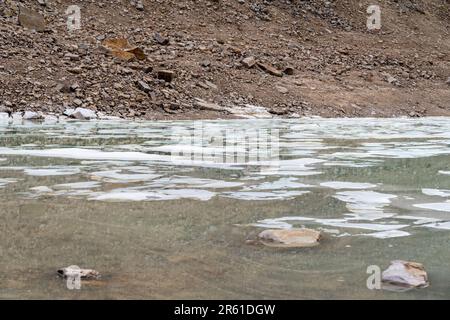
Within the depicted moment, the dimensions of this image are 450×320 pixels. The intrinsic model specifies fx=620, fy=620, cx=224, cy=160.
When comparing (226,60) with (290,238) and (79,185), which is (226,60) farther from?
(290,238)

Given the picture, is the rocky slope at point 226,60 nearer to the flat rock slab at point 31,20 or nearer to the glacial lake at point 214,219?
the flat rock slab at point 31,20

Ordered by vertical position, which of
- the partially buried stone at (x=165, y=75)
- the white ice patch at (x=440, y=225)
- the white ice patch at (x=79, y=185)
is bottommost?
the white ice patch at (x=440, y=225)

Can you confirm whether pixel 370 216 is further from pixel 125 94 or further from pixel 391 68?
pixel 391 68

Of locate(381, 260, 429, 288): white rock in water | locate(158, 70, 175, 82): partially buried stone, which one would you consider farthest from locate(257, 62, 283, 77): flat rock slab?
locate(381, 260, 429, 288): white rock in water

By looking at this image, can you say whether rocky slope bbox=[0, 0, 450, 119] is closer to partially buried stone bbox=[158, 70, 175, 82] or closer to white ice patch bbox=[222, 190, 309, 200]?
partially buried stone bbox=[158, 70, 175, 82]

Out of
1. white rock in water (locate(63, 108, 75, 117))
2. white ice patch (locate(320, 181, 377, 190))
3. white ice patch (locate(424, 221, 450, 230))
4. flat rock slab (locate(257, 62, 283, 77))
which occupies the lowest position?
white ice patch (locate(424, 221, 450, 230))

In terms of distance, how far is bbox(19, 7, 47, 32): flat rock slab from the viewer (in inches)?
771

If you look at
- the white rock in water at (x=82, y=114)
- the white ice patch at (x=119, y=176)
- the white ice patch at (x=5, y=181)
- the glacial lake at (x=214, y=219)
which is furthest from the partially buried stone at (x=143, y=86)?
the white ice patch at (x=5, y=181)

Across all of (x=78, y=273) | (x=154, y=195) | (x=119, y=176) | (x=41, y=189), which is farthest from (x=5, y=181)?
(x=78, y=273)

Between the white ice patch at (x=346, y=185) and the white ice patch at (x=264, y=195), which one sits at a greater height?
the white ice patch at (x=346, y=185)

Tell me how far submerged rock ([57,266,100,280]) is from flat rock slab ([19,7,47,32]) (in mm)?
17968

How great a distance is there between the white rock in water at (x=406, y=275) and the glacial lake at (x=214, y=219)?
2.6 inches

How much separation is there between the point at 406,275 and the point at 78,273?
1.56 meters

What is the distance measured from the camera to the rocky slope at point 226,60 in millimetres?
16422
